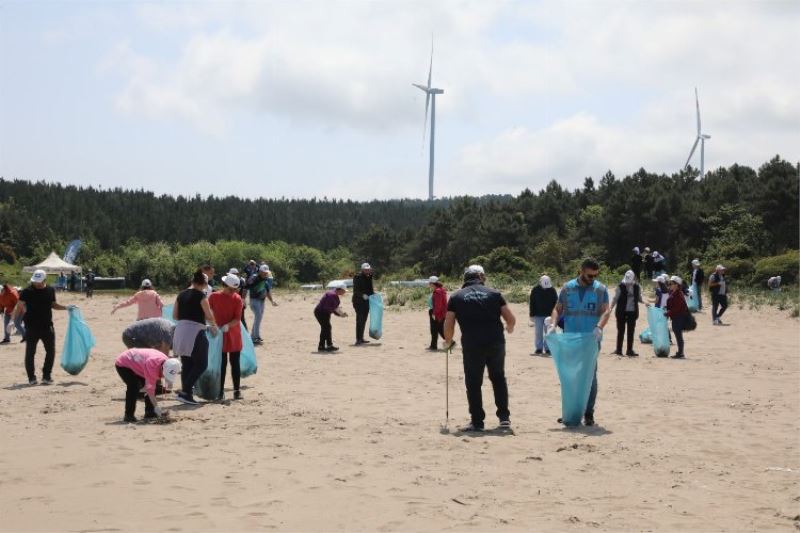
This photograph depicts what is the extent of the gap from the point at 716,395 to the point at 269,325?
579 inches

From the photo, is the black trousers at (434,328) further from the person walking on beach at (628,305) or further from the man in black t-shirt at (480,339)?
the man in black t-shirt at (480,339)

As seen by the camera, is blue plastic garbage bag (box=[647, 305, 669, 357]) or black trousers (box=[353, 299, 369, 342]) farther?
black trousers (box=[353, 299, 369, 342])

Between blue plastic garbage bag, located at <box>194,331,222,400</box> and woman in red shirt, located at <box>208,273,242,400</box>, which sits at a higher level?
woman in red shirt, located at <box>208,273,242,400</box>

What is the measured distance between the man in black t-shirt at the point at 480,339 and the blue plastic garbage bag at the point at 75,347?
21.1 feet

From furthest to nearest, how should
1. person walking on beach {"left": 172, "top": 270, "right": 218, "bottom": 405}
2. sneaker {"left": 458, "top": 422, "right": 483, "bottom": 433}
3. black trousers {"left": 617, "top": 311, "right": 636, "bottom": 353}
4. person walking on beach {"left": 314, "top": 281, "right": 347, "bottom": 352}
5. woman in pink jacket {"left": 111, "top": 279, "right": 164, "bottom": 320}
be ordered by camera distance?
person walking on beach {"left": 314, "top": 281, "right": 347, "bottom": 352}, black trousers {"left": 617, "top": 311, "right": 636, "bottom": 353}, woman in pink jacket {"left": 111, "top": 279, "right": 164, "bottom": 320}, person walking on beach {"left": 172, "top": 270, "right": 218, "bottom": 405}, sneaker {"left": 458, "top": 422, "right": 483, "bottom": 433}

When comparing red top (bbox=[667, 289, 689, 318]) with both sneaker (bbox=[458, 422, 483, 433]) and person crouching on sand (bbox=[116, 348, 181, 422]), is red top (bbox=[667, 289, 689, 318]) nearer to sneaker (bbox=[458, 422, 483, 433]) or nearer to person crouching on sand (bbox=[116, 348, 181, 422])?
sneaker (bbox=[458, 422, 483, 433])

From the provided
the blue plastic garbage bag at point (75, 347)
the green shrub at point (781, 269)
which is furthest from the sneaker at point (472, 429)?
the green shrub at point (781, 269)

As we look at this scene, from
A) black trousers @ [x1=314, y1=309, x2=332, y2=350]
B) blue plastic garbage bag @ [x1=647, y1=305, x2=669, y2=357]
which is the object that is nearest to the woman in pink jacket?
black trousers @ [x1=314, y1=309, x2=332, y2=350]

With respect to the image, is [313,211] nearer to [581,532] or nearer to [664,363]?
[664,363]

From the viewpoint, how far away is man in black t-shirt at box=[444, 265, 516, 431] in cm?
963

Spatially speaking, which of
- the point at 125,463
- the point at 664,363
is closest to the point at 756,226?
the point at 664,363

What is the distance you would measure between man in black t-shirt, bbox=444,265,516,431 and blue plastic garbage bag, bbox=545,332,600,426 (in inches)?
28.3

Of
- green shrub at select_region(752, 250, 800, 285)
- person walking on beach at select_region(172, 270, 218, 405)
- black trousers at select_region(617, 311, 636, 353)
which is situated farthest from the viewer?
green shrub at select_region(752, 250, 800, 285)

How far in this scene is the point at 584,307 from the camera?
408 inches
